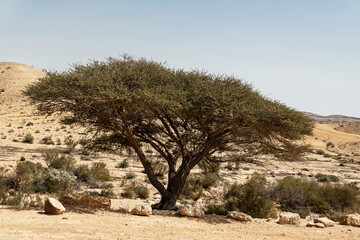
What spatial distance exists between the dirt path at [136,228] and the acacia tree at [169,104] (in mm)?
2792

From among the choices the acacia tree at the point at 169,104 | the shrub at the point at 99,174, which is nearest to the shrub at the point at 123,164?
the shrub at the point at 99,174

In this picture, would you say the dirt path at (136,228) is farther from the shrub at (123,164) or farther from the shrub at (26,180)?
the shrub at (123,164)

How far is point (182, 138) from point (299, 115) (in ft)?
14.5

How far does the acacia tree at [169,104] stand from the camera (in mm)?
11156

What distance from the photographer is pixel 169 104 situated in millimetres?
10711

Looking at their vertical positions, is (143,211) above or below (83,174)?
above

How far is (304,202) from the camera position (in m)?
17.5

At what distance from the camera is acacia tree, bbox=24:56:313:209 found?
36.6 ft

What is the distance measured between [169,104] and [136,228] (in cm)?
379

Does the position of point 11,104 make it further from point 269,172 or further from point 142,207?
point 142,207

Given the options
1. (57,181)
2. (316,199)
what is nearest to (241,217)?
(316,199)

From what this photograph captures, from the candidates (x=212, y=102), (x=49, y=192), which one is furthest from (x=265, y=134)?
(x=49, y=192)

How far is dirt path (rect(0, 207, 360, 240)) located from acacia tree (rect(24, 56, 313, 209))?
279 centimetres

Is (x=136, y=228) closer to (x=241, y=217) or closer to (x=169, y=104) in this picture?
(x=169, y=104)
